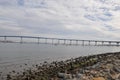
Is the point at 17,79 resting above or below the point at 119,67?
below

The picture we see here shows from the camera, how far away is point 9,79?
71.3 feet

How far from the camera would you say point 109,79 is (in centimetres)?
1551

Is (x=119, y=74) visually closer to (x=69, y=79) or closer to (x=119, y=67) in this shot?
(x=119, y=67)

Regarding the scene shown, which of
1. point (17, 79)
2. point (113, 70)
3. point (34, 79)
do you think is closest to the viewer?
point (113, 70)

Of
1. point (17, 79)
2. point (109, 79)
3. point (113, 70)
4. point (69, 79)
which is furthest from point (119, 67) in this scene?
point (17, 79)

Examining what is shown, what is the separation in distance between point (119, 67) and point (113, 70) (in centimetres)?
107

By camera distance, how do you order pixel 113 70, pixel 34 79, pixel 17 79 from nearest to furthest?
pixel 113 70 < pixel 34 79 < pixel 17 79

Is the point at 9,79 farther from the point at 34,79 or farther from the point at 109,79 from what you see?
the point at 109,79

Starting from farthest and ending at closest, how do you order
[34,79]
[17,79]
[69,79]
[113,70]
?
[17,79] → [34,79] → [113,70] → [69,79]

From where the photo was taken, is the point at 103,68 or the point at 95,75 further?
the point at 103,68

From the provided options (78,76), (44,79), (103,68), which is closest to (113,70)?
(103,68)

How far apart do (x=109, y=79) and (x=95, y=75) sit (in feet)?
2.93

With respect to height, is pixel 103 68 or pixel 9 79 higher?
pixel 103 68

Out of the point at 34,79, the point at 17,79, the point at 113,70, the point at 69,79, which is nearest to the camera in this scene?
the point at 69,79
